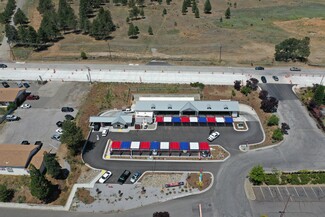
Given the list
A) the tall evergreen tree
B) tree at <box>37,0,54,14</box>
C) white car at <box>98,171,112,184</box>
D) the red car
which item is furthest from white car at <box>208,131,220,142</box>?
tree at <box>37,0,54,14</box>

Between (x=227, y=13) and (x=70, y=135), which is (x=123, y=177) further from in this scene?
(x=227, y=13)

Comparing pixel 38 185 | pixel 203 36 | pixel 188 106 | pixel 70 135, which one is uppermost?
pixel 70 135

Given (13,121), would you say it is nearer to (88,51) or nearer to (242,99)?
(88,51)

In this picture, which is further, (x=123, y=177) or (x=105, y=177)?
(x=105, y=177)

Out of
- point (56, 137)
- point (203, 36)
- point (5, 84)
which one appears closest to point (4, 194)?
point (56, 137)

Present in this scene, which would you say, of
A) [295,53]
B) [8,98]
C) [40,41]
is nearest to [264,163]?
[295,53]

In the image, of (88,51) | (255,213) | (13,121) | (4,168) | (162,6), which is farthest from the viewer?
(162,6)

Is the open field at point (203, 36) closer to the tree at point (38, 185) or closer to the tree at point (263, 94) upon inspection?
the tree at point (263, 94)
